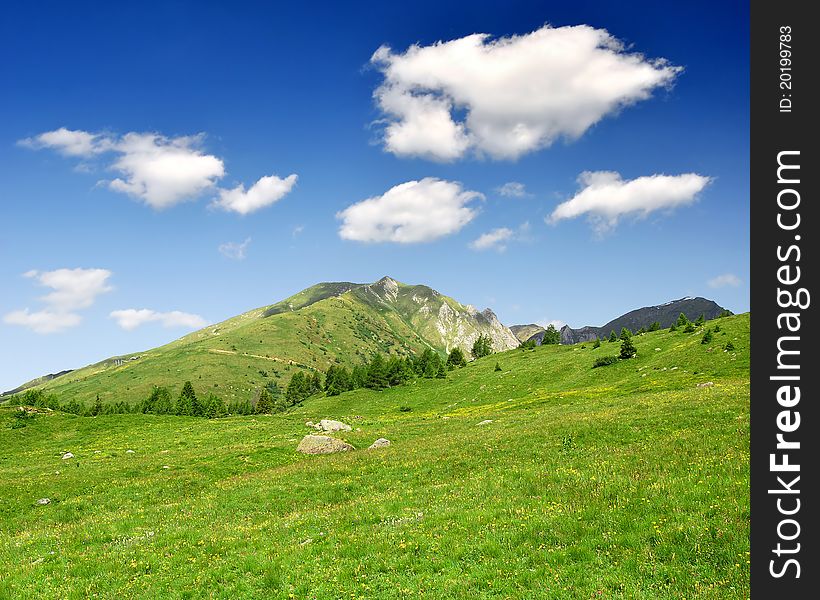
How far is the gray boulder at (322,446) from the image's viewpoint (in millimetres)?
38156

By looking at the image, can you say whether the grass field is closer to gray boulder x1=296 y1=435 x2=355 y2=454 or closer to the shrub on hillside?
gray boulder x1=296 y1=435 x2=355 y2=454

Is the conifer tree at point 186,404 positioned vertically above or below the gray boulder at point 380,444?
below

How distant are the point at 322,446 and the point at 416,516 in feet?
72.9

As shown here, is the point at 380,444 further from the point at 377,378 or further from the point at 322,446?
the point at 377,378

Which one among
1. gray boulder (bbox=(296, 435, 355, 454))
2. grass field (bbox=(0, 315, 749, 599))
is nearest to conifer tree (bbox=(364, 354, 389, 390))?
grass field (bbox=(0, 315, 749, 599))

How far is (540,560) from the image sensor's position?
41.6 feet

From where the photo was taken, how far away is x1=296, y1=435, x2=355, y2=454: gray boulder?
38.2m

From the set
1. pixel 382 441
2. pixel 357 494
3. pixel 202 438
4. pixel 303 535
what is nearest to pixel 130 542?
pixel 303 535

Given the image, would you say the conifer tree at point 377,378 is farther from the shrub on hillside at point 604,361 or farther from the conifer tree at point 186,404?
the shrub on hillside at point 604,361

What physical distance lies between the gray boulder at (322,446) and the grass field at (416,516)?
4.73 feet

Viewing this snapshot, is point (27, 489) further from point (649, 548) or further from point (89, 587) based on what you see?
point (649, 548)

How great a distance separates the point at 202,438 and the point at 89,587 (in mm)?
38103

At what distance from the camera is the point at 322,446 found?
38.6m

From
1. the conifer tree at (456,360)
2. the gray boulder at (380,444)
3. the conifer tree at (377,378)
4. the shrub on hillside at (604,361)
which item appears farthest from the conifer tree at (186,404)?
the gray boulder at (380,444)
